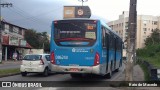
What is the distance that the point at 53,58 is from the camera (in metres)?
17.6

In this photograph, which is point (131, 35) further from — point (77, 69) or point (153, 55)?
point (153, 55)

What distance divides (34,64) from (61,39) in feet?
20.1

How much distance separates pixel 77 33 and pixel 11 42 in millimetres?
49197

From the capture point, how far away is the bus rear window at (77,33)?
1725cm

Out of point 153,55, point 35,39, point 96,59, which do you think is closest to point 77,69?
point 96,59

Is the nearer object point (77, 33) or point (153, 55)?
point (77, 33)

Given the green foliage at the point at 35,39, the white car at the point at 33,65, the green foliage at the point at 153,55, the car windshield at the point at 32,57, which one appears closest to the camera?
the white car at the point at 33,65

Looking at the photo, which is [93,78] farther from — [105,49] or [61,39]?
[61,39]

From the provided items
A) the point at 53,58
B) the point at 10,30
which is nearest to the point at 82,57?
the point at 53,58

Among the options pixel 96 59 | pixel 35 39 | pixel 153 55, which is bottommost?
pixel 153 55

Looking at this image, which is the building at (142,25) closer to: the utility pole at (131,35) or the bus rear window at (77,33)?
the utility pole at (131,35)

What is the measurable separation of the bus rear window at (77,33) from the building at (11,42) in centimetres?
4529

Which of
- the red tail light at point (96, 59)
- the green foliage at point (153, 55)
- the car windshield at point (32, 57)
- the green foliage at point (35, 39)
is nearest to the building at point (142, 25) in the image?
the green foliage at point (35, 39)

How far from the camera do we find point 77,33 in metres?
17.3
